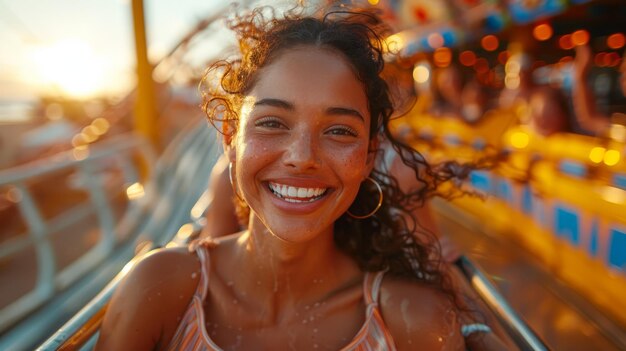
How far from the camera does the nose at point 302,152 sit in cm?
112

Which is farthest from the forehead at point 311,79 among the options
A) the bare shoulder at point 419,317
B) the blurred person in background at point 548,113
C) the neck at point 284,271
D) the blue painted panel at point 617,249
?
the blurred person in background at point 548,113

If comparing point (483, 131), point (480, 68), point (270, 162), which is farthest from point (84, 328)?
point (480, 68)

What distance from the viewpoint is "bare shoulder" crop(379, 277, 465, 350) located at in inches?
47.4

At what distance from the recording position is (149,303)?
124 cm

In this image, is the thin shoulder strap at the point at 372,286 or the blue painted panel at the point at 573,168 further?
the blue painted panel at the point at 573,168

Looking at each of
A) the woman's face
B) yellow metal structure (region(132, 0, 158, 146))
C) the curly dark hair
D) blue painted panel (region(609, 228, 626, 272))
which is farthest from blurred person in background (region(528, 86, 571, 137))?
the woman's face

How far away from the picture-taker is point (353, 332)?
1.26 metres

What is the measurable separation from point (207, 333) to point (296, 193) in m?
0.41

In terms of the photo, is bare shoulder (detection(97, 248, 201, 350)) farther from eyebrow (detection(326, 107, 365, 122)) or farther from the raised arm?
the raised arm

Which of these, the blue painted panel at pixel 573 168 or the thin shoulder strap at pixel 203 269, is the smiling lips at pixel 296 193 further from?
the blue painted panel at pixel 573 168

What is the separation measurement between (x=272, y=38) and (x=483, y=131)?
4.41 m

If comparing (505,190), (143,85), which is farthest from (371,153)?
(143,85)

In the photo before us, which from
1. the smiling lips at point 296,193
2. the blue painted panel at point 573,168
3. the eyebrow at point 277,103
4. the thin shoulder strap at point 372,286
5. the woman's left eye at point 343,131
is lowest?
the blue painted panel at point 573,168

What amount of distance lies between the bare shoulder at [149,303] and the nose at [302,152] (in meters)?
0.43
